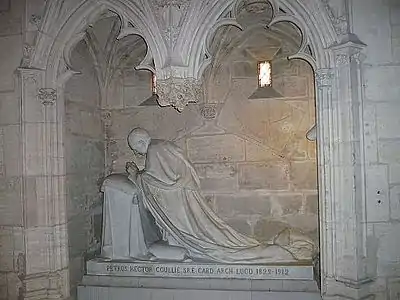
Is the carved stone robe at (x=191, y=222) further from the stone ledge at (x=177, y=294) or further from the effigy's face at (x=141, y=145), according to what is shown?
the stone ledge at (x=177, y=294)

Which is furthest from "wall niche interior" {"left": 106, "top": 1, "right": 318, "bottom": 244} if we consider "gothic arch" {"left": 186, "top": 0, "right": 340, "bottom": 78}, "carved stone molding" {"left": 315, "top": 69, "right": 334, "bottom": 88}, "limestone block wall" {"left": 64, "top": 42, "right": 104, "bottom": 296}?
"carved stone molding" {"left": 315, "top": 69, "right": 334, "bottom": 88}

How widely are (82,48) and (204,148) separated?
1.91 m

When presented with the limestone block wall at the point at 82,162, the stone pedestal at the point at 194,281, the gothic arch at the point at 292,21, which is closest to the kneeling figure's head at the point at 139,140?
the limestone block wall at the point at 82,162

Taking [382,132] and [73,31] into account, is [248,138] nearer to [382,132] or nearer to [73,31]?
[382,132]

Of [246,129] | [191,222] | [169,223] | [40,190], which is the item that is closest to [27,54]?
[40,190]

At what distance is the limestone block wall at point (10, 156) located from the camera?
545 cm

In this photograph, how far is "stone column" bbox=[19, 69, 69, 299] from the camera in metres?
5.41

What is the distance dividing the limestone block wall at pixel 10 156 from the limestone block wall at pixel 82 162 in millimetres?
538

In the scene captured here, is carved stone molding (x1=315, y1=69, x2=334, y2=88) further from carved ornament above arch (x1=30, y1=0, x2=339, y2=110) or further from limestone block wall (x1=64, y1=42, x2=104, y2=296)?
limestone block wall (x1=64, y1=42, x2=104, y2=296)

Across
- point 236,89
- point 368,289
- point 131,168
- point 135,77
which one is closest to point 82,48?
point 135,77

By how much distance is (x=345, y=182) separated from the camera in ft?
15.5

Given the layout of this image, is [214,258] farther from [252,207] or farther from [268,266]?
[252,207]

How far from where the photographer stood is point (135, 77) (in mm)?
7039

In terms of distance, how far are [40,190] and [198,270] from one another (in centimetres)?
179
